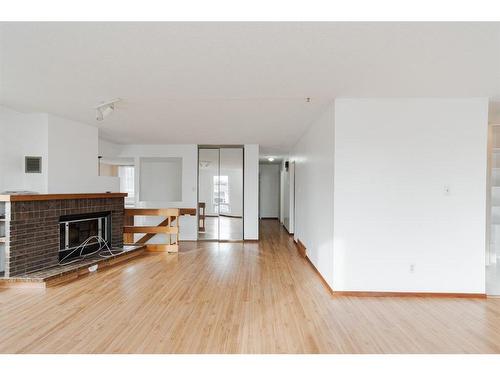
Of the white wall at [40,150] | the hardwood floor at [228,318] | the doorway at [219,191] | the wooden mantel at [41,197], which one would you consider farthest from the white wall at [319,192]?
the white wall at [40,150]

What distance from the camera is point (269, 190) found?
1046cm

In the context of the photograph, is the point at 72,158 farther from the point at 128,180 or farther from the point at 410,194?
the point at 128,180

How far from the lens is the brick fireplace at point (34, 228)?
3295mm

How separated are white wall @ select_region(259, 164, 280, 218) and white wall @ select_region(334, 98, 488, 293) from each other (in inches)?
285

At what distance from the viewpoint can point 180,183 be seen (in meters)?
6.67

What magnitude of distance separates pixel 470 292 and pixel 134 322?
379 cm

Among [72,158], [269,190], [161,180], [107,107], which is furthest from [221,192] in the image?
[269,190]

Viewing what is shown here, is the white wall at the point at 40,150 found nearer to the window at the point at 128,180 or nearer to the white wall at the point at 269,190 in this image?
the window at the point at 128,180

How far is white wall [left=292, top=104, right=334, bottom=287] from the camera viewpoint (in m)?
3.34

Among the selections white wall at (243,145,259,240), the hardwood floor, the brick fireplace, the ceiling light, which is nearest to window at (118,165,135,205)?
white wall at (243,145,259,240)

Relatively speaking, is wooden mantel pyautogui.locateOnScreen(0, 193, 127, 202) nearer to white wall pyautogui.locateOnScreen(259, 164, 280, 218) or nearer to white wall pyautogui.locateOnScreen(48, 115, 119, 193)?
white wall pyautogui.locateOnScreen(48, 115, 119, 193)

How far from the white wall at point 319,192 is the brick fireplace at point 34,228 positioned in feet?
12.4

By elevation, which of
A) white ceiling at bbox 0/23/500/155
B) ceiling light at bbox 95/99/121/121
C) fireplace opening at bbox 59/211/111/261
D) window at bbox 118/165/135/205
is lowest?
fireplace opening at bbox 59/211/111/261

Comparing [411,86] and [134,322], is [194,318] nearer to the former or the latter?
[134,322]
